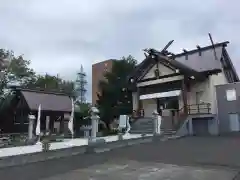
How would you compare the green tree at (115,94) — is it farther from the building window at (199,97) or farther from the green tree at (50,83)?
the building window at (199,97)

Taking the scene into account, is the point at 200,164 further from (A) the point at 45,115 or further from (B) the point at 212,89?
(A) the point at 45,115

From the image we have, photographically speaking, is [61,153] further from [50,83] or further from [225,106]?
[50,83]

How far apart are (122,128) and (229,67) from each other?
12.6 metres

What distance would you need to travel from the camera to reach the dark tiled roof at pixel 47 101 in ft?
66.1

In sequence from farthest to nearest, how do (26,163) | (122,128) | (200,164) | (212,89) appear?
(212,89) < (122,128) < (26,163) < (200,164)

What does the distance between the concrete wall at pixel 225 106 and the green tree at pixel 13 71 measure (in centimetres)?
1878

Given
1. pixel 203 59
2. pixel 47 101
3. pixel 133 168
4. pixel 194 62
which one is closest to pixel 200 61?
pixel 203 59

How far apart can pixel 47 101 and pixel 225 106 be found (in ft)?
45.9

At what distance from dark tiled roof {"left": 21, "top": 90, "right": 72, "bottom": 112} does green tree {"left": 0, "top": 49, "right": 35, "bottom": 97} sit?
18.5 feet

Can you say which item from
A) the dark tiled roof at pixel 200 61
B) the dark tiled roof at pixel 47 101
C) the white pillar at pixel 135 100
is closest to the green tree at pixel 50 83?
the dark tiled roof at pixel 47 101

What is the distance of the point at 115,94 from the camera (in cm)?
2550

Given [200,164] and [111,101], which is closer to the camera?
[200,164]

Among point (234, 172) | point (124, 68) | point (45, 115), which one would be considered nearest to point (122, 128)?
point (45, 115)

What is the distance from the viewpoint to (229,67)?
2433cm
